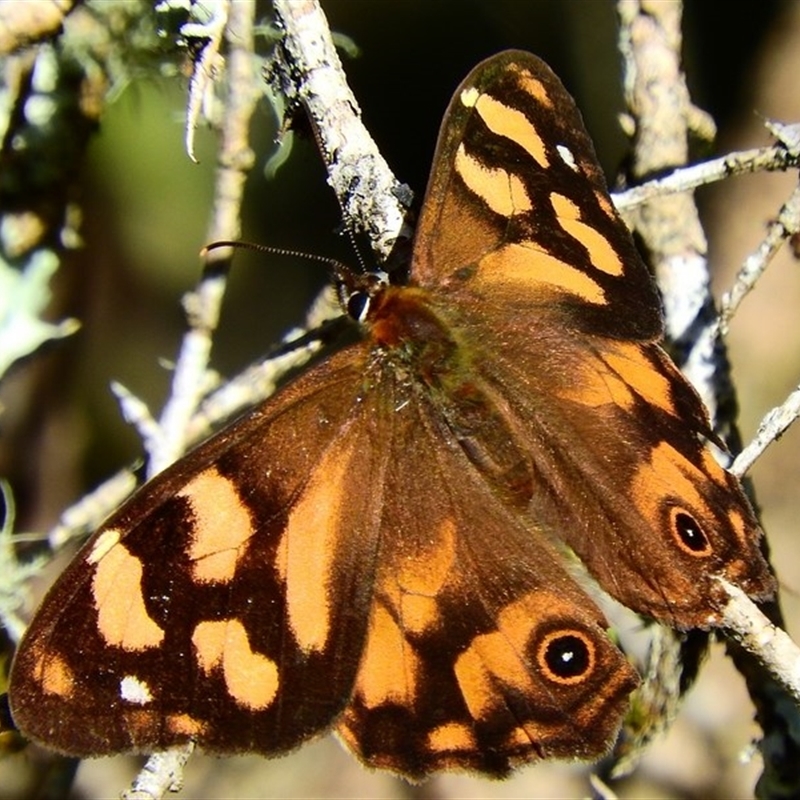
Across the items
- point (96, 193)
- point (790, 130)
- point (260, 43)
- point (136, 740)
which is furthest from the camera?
point (96, 193)

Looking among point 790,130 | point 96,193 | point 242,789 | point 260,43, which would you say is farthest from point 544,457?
point 242,789

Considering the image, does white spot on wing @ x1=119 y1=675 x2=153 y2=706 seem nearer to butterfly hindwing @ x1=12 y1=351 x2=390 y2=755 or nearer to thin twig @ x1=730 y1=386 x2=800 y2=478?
butterfly hindwing @ x1=12 y1=351 x2=390 y2=755

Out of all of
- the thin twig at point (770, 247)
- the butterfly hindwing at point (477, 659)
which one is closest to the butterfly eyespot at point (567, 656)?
the butterfly hindwing at point (477, 659)

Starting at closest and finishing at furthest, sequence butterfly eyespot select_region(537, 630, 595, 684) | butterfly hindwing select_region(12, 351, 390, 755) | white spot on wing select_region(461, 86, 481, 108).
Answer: butterfly hindwing select_region(12, 351, 390, 755) < butterfly eyespot select_region(537, 630, 595, 684) < white spot on wing select_region(461, 86, 481, 108)

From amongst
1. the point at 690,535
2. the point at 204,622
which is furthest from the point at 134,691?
the point at 690,535

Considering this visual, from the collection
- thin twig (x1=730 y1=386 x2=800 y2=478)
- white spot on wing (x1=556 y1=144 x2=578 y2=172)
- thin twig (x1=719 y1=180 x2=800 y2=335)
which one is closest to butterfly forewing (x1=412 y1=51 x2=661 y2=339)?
white spot on wing (x1=556 y1=144 x2=578 y2=172)

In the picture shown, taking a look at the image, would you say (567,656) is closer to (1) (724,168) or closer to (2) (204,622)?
(2) (204,622)

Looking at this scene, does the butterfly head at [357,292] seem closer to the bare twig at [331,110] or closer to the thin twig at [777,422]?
the bare twig at [331,110]

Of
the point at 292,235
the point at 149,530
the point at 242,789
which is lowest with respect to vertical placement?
the point at 242,789

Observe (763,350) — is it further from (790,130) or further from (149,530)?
(149,530)
